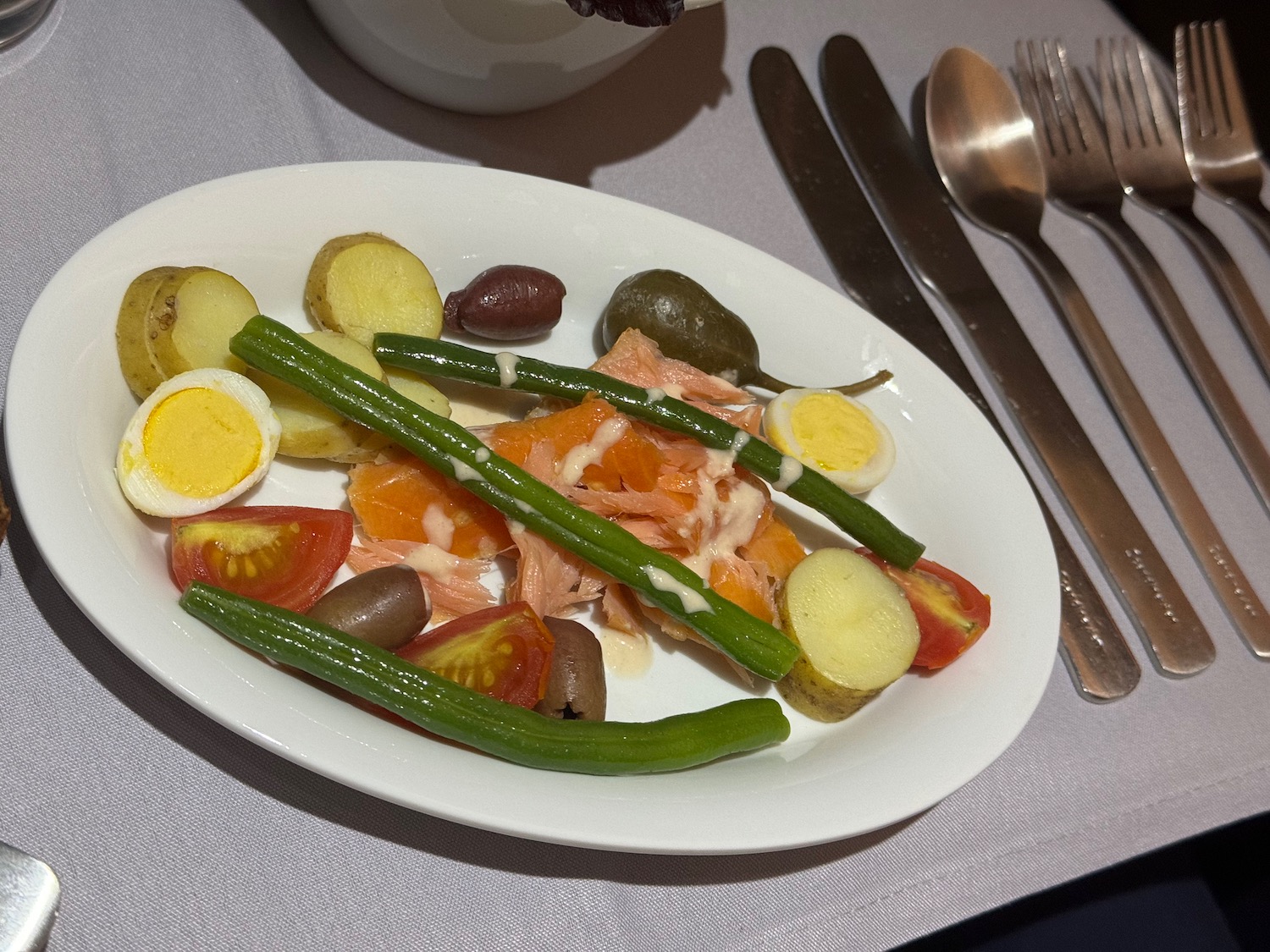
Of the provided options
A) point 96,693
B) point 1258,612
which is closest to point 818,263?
point 1258,612

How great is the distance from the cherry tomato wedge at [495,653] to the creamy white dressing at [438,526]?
0.70 feet

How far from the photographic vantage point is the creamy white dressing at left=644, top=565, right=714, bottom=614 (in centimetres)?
180

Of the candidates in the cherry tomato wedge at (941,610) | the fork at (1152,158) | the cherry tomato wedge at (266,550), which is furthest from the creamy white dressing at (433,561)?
the fork at (1152,158)

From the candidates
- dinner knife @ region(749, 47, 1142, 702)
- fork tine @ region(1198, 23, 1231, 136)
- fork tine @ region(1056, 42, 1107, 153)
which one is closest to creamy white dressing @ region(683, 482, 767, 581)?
dinner knife @ region(749, 47, 1142, 702)

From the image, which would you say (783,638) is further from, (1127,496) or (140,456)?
(1127,496)

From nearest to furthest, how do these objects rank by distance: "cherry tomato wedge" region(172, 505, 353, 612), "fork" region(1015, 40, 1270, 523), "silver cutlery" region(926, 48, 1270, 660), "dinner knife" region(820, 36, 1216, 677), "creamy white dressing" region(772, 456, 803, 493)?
1. "cherry tomato wedge" region(172, 505, 353, 612)
2. "creamy white dressing" region(772, 456, 803, 493)
3. "dinner knife" region(820, 36, 1216, 677)
4. "silver cutlery" region(926, 48, 1270, 660)
5. "fork" region(1015, 40, 1270, 523)

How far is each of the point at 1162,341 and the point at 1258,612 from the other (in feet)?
2.80

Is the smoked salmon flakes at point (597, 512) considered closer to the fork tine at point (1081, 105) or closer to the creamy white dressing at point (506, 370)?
the creamy white dressing at point (506, 370)

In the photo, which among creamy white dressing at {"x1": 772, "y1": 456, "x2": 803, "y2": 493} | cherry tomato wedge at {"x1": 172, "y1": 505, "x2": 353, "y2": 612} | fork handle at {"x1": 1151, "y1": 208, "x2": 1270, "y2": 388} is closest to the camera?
cherry tomato wedge at {"x1": 172, "y1": 505, "x2": 353, "y2": 612}

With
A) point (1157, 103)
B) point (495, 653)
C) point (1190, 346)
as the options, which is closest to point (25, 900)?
point (495, 653)

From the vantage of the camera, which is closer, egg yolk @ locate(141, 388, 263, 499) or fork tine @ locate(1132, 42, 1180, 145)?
egg yolk @ locate(141, 388, 263, 499)

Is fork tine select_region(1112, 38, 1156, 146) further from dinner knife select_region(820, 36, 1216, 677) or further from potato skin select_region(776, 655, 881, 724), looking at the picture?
potato skin select_region(776, 655, 881, 724)

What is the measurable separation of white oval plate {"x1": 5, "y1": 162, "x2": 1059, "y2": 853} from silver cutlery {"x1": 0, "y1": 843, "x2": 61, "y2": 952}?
0.88 ft

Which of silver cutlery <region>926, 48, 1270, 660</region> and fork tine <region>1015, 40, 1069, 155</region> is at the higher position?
fork tine <region>1015, 40, 1069, 155</region>
